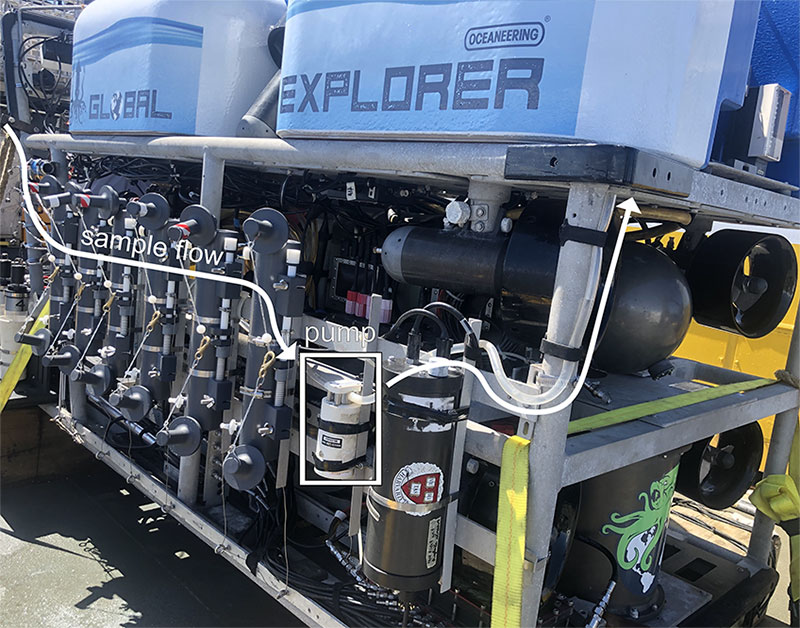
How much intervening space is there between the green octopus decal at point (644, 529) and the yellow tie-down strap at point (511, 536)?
0.70 meters

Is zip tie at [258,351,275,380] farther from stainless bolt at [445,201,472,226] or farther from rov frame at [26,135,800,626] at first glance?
stainless bolt at [445,201,472,226]

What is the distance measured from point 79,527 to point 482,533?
2.48m

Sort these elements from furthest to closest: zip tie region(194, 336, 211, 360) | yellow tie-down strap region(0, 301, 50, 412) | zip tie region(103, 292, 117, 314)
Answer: yellow tie-down strap region(0, 301, 50, 412)
zip tie region(103, 292, 117, 314)
zip tie region(194, 336, 211, 360)

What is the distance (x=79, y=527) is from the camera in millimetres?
3463

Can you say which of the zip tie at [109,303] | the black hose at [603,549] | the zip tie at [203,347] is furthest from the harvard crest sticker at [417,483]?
the zip tie at [109,303]

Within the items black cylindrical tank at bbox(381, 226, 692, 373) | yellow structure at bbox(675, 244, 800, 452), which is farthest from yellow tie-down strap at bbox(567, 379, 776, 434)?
yellow structure at bbox(675, 244, 800, 452)

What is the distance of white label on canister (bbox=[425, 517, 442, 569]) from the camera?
6.04ft

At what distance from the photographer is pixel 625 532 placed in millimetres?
2232

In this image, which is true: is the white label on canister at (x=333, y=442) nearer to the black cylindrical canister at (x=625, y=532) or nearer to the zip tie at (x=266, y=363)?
the zip tie at (x=266, y=363)

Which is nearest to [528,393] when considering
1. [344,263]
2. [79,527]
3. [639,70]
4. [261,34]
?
[639,70]

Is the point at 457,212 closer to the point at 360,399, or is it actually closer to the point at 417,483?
the point at 360,399

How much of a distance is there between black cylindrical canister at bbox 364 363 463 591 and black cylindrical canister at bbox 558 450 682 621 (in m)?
0.65

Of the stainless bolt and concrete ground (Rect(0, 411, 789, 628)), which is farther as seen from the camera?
concrete ground (Rect(0, 411, 789, 628))

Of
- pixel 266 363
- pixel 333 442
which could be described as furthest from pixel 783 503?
pixel 266 363
